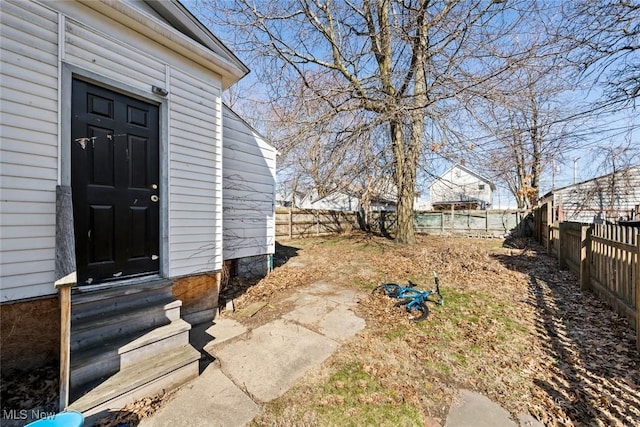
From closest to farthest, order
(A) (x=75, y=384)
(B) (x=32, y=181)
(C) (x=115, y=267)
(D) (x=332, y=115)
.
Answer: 1. (A) (x=75, y=384)
2. (B) (x=32, y=181)
3. (C) (x=115, y=267)
4. (D) (x=332, y=115)

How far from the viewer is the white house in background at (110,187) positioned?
7.12ft

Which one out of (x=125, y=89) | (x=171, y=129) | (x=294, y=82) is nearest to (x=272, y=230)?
(x=171, y=129)

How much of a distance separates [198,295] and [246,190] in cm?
205

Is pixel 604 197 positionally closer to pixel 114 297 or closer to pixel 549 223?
pixel 549 223

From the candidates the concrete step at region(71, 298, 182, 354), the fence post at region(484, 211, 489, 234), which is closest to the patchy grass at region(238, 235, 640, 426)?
the concrete step at region(71, 298, 182, 354)

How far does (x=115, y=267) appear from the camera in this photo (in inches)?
110

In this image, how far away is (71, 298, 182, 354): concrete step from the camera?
85.1 inches

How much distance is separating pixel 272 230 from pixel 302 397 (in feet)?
11.5

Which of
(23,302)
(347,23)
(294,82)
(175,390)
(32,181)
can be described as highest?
(347,23)

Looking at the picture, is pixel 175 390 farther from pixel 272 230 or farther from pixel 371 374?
pixel 272 230

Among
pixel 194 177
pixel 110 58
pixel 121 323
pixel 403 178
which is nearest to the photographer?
pixel 121 323

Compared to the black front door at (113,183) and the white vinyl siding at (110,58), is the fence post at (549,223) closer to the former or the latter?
the black front door at (113,183)

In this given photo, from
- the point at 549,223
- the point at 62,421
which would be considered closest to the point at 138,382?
the point at 62,421

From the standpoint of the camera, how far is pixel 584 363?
2523 millimetres
